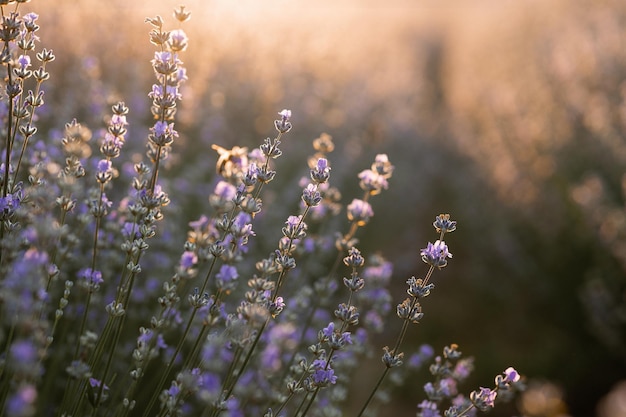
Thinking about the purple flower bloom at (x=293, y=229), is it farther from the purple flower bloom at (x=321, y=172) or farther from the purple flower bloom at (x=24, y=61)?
the purple flower bloom at (x=24, y=61)

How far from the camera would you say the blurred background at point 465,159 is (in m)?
4.16

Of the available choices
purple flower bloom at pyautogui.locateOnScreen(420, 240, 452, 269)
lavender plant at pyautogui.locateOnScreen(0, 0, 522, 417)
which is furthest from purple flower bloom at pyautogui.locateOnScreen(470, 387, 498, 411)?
purple flower bloom at pyautogui.locateOnScreen(420, 240, 452, 269)

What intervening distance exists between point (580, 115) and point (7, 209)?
5.69 metres

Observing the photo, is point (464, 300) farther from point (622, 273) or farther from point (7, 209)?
point (7, 209)

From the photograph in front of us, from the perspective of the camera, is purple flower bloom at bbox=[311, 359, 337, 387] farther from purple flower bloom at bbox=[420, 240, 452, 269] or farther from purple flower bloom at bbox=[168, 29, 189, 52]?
purple flower bloom at bbox=[168, 29, 189, 52]

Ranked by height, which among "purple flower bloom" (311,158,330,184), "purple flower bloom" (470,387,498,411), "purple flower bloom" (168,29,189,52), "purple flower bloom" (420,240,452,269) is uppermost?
"purple flower bloom" (168,29,189,52)

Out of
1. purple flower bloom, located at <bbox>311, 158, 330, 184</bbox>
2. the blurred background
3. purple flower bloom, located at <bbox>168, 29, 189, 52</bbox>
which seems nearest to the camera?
purple flower bloom, located at <bbox>168, 29, 189, 52</bbox>

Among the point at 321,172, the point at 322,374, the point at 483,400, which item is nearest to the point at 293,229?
the point at 321,172

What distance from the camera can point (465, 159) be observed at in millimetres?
8859

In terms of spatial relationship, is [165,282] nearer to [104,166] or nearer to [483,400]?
[104,166]

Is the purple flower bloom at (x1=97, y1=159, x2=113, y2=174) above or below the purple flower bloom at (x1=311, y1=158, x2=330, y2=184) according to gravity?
above

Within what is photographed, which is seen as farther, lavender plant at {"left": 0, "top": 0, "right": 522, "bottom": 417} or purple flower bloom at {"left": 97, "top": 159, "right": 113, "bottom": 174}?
purple flower bloom at {"left": 97, "top": 159, "right": 113, "bottom": 174}

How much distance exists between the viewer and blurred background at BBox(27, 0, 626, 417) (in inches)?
164

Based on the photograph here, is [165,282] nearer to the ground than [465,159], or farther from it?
nearer to the ground
